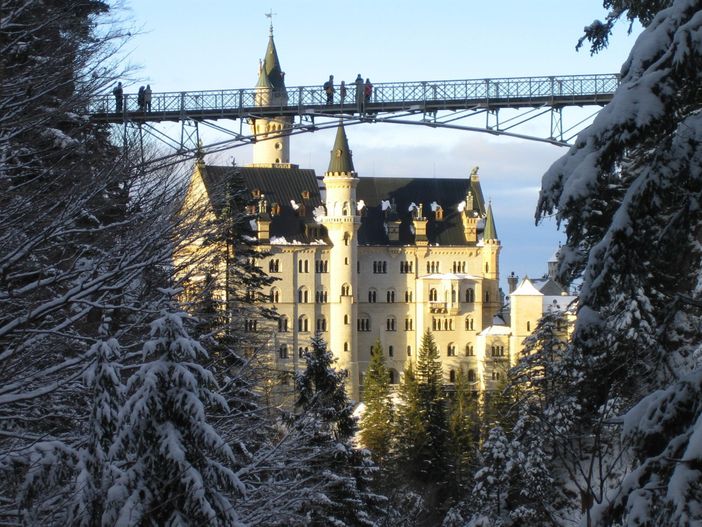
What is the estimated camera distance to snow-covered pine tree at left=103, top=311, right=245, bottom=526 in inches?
506

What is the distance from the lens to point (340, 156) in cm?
11788

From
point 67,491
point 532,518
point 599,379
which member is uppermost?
point 599,379

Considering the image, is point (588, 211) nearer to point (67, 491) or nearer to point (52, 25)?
point (67, 491)

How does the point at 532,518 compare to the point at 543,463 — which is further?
the point at 543,463

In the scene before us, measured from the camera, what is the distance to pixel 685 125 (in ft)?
28.3

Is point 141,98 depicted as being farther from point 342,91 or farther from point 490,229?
point 490,229

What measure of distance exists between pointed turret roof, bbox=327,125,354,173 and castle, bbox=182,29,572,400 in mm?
90

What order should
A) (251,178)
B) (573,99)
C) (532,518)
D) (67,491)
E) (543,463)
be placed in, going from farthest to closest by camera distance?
(251,178) → (573,99) → (543,463) → (532,518) → (67,491)

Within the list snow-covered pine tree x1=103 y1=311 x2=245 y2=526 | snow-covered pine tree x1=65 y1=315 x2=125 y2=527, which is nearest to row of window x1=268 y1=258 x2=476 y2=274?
snow-covered pine tree x1=103 y1=311 x2=245 y2=526

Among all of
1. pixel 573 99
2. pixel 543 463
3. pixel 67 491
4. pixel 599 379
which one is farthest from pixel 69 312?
pixel 573 99

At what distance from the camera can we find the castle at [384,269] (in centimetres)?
11600

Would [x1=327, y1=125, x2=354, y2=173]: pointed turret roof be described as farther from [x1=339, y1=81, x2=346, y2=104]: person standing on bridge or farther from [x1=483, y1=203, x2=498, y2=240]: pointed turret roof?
[x1=339, y1=81, x2=346, y2=104]: person standing on bridge

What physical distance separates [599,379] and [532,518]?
64.7 feet

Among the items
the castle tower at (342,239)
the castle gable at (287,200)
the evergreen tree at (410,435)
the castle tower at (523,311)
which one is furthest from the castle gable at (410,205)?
the evergreen tree at (410,435)
